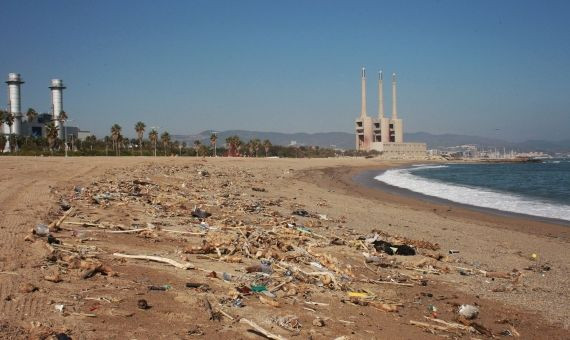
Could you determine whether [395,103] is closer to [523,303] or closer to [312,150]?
[312,150]

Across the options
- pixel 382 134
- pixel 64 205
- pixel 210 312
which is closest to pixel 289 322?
pixel 210 312

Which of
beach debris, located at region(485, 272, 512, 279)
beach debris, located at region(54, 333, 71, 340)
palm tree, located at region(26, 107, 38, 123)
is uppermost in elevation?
palm tree, located at region(26, 107, 38, 123)

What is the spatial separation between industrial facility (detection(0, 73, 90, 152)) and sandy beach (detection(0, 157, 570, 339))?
8335cm

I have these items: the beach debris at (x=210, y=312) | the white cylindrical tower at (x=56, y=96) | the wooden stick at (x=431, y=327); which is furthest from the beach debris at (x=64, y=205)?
the white cylindrical tower at (x=56, y=96)

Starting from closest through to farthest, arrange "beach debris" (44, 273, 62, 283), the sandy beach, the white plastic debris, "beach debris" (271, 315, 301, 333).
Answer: the white plastic debris
the sandy beach
"beach debris" (271, 315, 301, 333)
"beach debris" (44, 273, 62, 283)

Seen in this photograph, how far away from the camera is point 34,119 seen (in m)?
98.1

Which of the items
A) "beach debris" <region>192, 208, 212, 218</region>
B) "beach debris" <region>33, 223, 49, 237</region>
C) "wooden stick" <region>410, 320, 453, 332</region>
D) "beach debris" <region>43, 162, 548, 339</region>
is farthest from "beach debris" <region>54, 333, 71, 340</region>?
"beach debris" <region>192, 208, 212, 218</region>

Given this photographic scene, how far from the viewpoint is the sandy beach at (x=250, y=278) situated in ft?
18.4

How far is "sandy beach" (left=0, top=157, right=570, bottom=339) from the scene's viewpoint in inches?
221

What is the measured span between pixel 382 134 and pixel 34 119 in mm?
118404

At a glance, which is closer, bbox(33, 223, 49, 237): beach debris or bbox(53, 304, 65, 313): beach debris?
bbox(53, 304, 65, 313): beach debris

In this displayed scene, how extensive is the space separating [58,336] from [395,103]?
19164cm

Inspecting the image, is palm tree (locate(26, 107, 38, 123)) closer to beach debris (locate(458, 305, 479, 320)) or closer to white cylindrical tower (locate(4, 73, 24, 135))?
white cylindrical tower (locate(4, 73, 24, 135))

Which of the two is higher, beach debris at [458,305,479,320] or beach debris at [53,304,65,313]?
beach debris at [53,304,65,313]
